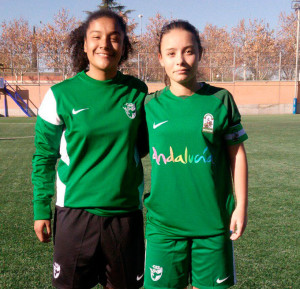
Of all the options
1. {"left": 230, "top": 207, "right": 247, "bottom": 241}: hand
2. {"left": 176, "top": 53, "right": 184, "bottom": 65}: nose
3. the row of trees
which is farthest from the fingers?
the row of trees

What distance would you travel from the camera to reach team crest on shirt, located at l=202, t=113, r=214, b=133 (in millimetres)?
1993

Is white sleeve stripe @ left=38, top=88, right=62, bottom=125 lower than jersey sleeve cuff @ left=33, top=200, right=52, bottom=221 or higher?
higher

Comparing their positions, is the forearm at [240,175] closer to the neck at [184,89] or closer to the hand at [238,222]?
the hand at [238,222]

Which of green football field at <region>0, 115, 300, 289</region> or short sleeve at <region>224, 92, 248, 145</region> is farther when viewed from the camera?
green football field at <region>0, 115, 300, 289</region>

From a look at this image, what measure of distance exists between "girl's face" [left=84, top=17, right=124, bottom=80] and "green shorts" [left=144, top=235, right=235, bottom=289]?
0.92 metres

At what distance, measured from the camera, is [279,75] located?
100 feet

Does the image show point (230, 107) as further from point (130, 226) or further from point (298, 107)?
point (298, 107)

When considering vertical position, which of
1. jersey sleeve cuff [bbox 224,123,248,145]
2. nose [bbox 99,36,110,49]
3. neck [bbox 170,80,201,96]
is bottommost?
jersey sleeve cuff [bbox 224,123,248,145]

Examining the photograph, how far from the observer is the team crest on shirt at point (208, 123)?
1.99 meters

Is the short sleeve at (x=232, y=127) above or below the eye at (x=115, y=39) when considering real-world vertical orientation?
below

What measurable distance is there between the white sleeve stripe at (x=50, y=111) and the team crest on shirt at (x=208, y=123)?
74 centimetres

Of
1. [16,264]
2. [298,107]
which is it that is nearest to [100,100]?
[16,264]

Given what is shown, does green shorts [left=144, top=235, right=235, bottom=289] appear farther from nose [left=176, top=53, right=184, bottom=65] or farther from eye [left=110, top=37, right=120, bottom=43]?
eye [left=110, top=37, right=120, bottom=43]

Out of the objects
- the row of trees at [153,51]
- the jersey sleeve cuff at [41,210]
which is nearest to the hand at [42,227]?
the jersey sleeve cuff at [41,210]
